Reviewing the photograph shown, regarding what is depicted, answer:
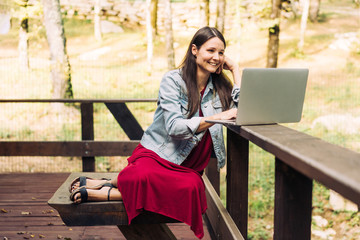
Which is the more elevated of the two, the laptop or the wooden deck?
the laptop

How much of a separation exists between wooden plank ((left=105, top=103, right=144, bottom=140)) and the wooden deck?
0.96m

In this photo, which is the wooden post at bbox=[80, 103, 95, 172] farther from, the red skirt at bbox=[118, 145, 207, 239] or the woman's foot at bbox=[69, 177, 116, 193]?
the red skirt at bbox=[118, 145, 207, 239]

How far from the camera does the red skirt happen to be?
2184mm

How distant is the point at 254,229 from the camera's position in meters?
5.73

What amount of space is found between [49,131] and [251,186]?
4237 millimetres

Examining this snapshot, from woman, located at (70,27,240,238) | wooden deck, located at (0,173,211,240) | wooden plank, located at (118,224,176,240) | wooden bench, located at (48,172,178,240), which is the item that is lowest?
wooden deck, located at (0,173,211,240)

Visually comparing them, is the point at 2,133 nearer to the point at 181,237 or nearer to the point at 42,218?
the point at 42,218

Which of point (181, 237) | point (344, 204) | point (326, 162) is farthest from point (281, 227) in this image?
point (344, 204)

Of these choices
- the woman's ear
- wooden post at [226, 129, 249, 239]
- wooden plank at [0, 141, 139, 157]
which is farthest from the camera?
wooden plank at [0, 141, 139, 157]

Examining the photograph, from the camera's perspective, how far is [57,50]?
800 cm

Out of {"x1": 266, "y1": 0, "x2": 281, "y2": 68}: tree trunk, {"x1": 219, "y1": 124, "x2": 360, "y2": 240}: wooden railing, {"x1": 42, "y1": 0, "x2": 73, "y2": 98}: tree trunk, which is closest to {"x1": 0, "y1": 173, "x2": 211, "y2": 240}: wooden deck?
{"x1": 219, "y1": 124, "x2": 360, "y2": 240}: wooden railing

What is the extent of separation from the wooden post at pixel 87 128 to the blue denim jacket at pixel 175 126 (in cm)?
214

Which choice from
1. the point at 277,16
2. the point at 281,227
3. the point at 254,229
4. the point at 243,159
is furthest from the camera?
the point at 277,16

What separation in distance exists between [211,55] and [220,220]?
3.30 ft
